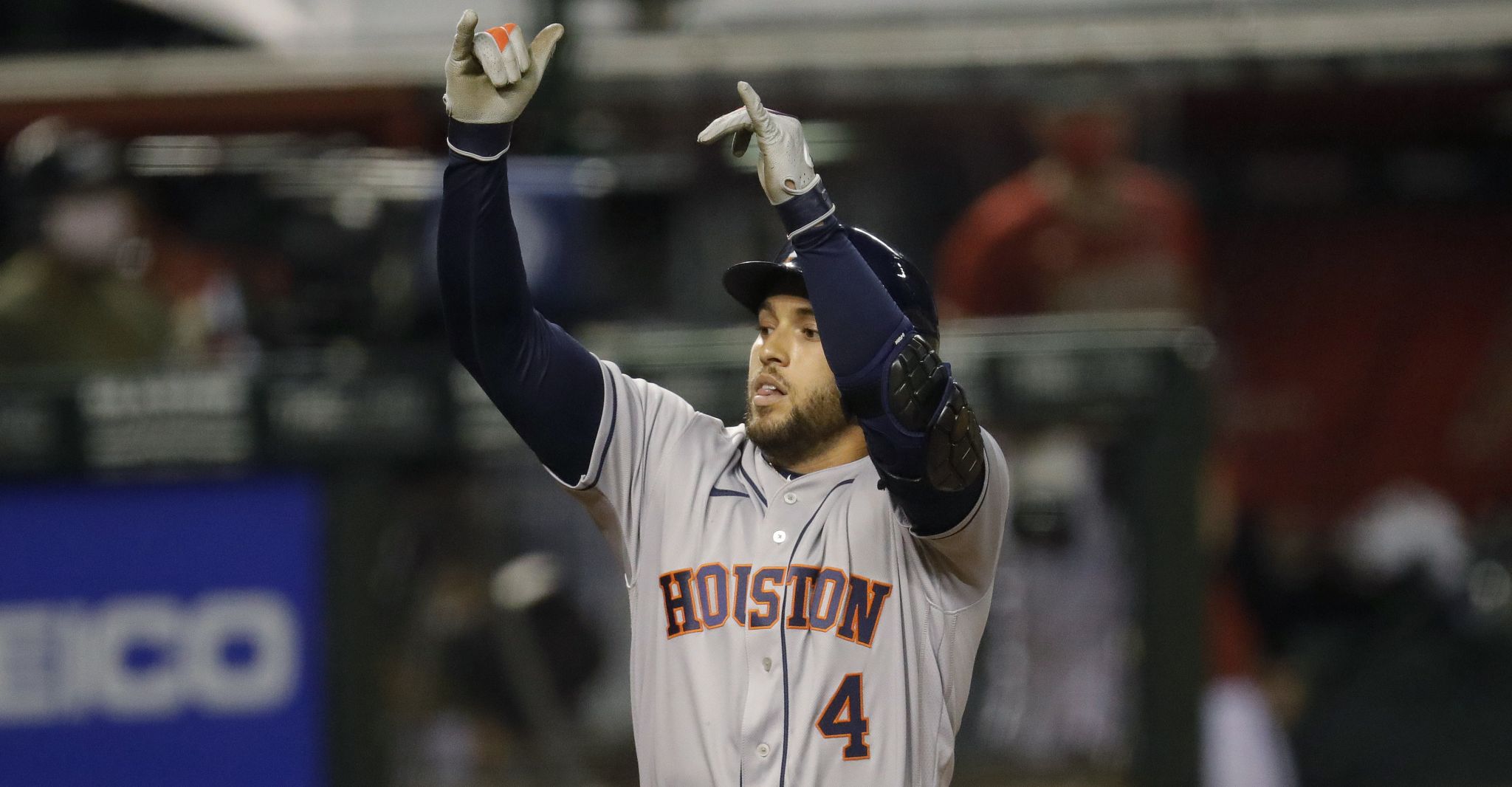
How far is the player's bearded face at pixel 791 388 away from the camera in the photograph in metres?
2.57

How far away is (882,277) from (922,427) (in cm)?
32

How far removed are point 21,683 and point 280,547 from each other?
28.5 inches

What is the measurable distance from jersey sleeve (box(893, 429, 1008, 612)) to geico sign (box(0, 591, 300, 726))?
2.49 metres

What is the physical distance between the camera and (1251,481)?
23.6ft

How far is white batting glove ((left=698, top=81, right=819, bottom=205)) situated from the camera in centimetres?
233

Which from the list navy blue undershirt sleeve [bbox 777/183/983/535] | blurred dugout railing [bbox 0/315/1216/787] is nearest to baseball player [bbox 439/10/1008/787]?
navy blue undershirt sleeve [bbox 777/183/983/535]

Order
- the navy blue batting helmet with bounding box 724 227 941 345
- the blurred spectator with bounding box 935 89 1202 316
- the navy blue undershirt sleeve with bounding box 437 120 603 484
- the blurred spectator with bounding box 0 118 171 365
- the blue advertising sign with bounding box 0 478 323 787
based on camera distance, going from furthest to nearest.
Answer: the blurred spectator with bounding box 935 89 1202 316 < the blurred spectator with bounding box 0 118 171 365 < the blue advertising sign with bounding box 0 478 323 787 < the navy blue batting helmet with bounding box 724 227 941 345 < the navy blue undershirt sleeve with bounding box 437 120 603 484

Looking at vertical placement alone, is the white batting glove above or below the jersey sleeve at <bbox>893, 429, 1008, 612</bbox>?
above

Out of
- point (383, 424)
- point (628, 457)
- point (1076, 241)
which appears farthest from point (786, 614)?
→ point (1076, 241)

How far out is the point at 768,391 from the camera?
2582 mm

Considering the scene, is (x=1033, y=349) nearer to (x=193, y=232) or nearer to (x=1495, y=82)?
(x=193, y=232)

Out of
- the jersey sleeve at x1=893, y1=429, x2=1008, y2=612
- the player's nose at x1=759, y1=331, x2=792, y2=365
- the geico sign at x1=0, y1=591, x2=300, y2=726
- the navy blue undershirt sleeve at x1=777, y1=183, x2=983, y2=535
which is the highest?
the navy blue undershirt sleeve at x1=777, y1=183, x2=983, y2=535

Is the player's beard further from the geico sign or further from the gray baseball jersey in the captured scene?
the geico sign

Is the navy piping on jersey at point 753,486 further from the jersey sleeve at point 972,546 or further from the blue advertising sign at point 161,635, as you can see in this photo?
the blue advertising sign at point 161,635
